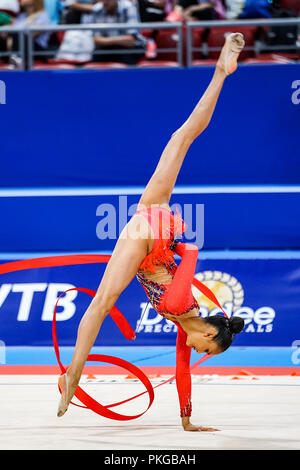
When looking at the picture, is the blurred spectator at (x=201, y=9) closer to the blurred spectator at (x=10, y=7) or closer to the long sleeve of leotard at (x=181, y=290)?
the blurred spectator at (x=10, y=7)

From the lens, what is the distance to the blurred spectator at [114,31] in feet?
20.7

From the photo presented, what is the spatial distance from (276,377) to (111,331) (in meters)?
1.30

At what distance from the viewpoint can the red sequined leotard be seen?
3.21m

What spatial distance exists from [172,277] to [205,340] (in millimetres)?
311

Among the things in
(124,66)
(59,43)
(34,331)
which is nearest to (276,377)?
(34,331)

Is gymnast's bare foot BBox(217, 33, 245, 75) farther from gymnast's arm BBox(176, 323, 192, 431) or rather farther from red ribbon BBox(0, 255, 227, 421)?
gymnast's arm BBox(176, 323, 192, 431)

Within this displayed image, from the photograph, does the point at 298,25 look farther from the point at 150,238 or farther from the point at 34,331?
the point at 150,238

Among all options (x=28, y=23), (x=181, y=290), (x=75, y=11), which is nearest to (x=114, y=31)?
(x=75, y=11)

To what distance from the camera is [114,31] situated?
20.9 ft

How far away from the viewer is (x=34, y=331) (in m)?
5.14

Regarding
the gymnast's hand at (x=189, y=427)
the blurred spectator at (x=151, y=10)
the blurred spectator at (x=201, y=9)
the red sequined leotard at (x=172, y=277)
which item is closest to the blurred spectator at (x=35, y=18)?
the blurred spectator at (x=151, y=10)

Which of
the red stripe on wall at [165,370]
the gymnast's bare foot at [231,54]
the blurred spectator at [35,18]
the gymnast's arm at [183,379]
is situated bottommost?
the red stripe on wall at [165,370]

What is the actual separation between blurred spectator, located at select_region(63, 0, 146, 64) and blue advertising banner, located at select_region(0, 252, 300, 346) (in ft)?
6.89

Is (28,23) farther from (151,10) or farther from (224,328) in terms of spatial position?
(224,328)
